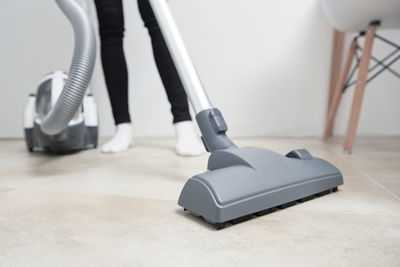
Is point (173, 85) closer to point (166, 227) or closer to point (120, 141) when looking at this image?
point (120, 141)

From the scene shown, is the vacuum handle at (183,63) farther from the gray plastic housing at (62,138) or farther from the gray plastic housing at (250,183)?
the gray plastic housing at (62,138)

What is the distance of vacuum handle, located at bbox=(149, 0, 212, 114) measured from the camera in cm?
69

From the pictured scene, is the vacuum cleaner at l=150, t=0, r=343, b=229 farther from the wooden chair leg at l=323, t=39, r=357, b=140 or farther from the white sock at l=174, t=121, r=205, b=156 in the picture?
the wooden chair leg at l=323, t=39, r=357, b=140

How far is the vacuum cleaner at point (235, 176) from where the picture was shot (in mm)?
504

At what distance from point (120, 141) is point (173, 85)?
11.9 inches

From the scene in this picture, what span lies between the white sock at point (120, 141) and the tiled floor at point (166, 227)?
1.25ft

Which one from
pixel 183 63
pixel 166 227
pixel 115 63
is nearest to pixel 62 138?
pixel 115 63

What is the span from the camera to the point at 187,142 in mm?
1229

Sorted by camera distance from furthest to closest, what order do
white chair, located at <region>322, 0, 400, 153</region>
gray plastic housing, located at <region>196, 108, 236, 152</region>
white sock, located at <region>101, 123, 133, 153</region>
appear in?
white sock, located at <region>101, 123, 133, 153</region>, white chair, located at <region>322, 0, 400, 153</region>, gray plastic housing, located at <region>196, 108, 236, 152</region>

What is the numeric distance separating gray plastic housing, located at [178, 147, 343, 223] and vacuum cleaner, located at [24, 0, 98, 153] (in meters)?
0.48

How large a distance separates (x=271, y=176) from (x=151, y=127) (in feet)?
4.51

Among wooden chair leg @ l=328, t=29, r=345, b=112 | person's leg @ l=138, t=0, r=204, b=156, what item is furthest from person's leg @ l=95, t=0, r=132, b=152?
wooden chair leg @ l=328, t=29, r=345, b=112

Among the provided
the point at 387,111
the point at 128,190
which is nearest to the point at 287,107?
the point at 387,111

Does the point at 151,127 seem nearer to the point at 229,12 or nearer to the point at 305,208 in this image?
the point at 229,12
